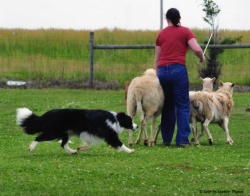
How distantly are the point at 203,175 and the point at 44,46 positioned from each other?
19.8 meters

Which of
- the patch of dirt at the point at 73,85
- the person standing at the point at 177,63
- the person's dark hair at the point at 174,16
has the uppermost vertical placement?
the person's dark hair at the point at 174,16

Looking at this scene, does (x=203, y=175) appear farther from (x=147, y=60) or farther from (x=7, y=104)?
(x=147, y=60)

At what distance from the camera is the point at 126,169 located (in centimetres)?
1047

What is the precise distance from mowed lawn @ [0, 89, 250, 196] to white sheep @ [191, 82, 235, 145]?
1.25 ft

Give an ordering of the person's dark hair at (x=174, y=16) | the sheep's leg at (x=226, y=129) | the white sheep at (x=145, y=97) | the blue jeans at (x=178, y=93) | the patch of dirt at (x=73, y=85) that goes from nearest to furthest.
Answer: the person's dark hair at (x=174, y=16)
the blue jeans at (x=178, y=93)
the white sheep at (x=145, y=97)
the sheep's leg at (x=226, y=129)
the patch of dirt at (x=73, y=85)

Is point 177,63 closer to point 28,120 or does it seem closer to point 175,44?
point 175,44

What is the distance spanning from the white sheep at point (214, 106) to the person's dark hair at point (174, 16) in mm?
1483

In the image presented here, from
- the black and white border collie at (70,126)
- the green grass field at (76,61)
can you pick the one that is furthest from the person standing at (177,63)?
the green grass field at (76,61)

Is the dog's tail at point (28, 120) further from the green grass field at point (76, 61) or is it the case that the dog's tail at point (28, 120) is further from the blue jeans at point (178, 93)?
the green grass field at point (76, 61)

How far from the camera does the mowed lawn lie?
9.20 metres

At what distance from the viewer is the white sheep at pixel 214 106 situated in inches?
561

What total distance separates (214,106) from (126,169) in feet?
14.4

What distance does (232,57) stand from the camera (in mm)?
27906

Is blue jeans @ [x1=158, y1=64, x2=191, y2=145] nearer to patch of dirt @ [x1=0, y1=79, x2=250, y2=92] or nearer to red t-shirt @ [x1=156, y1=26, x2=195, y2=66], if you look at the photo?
red t-shirt @ [x1=156, y1=26, x2=195, y2=66]
